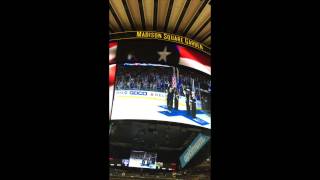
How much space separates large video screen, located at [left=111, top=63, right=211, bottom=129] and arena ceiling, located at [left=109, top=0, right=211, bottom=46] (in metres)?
0.81

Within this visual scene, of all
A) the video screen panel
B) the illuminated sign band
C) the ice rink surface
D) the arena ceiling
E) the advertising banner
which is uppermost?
the arena ceiling

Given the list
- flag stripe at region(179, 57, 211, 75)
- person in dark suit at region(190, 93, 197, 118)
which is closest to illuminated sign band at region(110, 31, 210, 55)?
flag stripe at region(179, 57, 211, 75)

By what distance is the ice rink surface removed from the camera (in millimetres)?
6371

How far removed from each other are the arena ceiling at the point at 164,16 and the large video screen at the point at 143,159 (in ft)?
8.94

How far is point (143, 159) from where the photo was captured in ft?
23.7

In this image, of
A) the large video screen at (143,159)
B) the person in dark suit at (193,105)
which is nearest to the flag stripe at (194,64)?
the person in dark suit at (193,105)

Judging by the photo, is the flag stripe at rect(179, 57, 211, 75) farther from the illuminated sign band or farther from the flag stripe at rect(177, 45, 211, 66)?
the illuminated sign band

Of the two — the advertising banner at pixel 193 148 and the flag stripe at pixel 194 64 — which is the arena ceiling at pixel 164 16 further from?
the advertising banner at pixel 193 148
